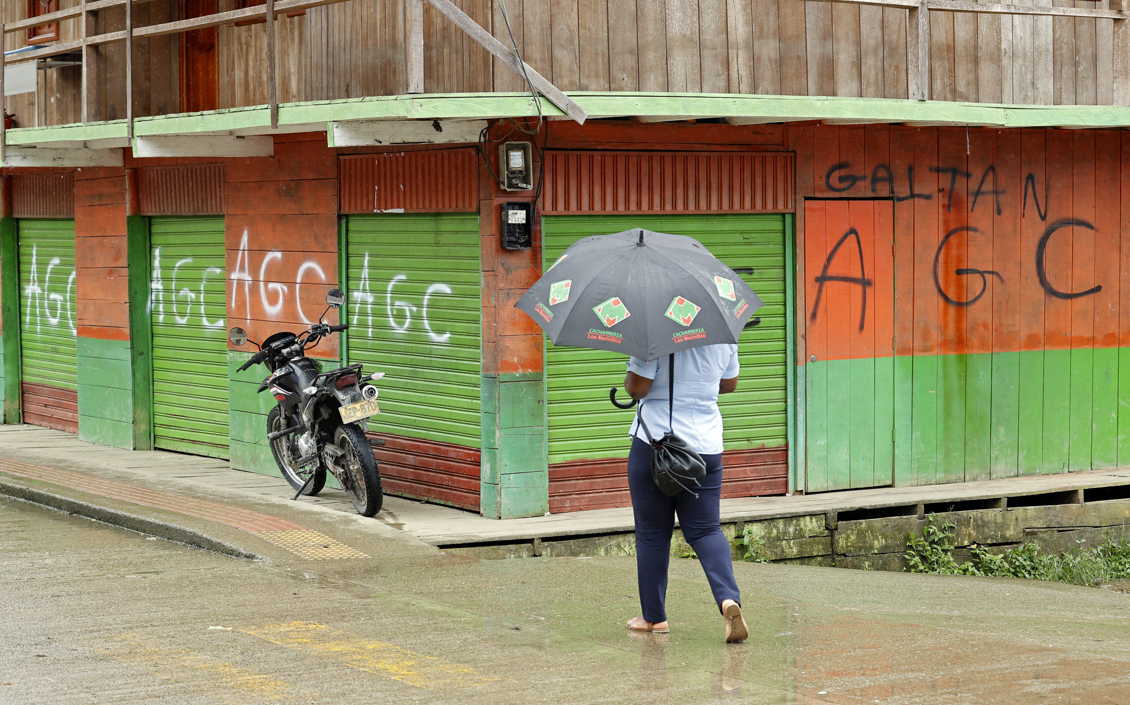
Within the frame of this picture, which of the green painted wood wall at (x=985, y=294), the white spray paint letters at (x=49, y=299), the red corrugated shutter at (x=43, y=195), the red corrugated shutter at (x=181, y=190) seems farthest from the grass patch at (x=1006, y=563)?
the red corrugated shutter at (x=43, y=195)

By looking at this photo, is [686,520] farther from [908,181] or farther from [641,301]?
[908,181]

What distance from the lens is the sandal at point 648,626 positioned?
253 inches

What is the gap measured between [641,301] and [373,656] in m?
2.01

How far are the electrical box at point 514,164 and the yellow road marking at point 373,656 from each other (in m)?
3.83

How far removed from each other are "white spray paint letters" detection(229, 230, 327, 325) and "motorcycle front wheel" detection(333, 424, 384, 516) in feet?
5.89

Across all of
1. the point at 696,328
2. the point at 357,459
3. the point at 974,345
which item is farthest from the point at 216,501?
the point at 974,345

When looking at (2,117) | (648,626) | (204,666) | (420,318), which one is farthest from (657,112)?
(2,117)

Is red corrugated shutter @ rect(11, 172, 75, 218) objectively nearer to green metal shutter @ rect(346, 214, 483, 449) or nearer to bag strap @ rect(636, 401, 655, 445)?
green metal shutter @ rect(346, 214, 483, 449)

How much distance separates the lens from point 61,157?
13086 millimetres

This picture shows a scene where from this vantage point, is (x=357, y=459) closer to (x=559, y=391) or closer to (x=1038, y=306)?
(x=559, y=391)

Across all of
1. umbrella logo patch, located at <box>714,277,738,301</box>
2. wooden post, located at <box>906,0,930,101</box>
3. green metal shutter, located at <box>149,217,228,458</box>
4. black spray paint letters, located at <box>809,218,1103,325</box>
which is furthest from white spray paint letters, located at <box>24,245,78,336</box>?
umbrella logo patch, located at <box>714,277,738,301</box>

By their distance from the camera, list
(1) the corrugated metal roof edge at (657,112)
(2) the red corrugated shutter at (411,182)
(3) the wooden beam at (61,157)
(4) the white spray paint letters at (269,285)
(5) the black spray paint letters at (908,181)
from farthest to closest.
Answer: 1. (3) the wooden beam at (61,157)
2. (4) the white spray paint letters at (269,285)
3. (5) the black spray paint letters at (908,181)
4. (2) the red corrugated shutter at (411,182)
5. (1) the corrugated metal roof edge at (657,112)

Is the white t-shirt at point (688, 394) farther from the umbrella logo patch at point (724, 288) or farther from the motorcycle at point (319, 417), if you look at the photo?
the motorcycle at point (319, 417)

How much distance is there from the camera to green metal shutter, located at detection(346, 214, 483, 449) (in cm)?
973
